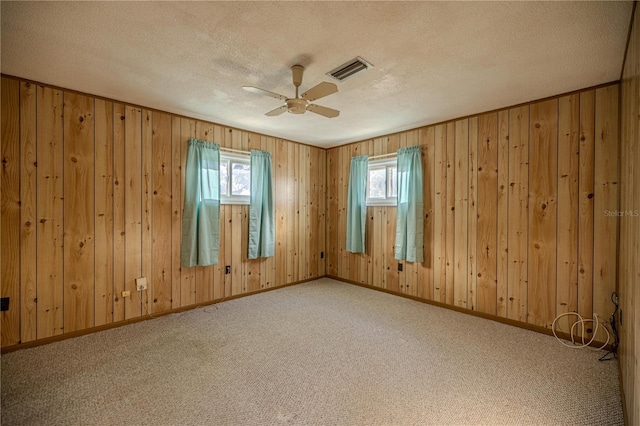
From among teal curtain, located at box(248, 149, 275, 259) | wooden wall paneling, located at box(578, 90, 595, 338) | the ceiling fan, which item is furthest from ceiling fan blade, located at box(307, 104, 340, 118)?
wooden wall paneling, located at box(578, 90, 595, 338)

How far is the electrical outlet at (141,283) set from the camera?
3.25 metres

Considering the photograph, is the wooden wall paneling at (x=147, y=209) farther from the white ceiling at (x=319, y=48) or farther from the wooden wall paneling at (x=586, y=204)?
the wooden wall paneling at (x=586, y=204)

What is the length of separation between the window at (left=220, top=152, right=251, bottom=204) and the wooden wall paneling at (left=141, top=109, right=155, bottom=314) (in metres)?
0.89

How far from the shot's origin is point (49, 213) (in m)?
2.73

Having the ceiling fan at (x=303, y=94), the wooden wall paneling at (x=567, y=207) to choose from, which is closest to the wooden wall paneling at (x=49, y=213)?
the ceiling fan at (x=303, y=94)

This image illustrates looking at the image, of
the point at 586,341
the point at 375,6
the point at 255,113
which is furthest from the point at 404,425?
the point at 255,113

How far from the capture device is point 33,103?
264cm

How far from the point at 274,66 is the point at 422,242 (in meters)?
2.87

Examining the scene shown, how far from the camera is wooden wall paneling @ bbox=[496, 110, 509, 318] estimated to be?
324 centimetres

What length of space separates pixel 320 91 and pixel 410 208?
7.57 ft

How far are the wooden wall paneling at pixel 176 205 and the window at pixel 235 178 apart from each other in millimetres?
566

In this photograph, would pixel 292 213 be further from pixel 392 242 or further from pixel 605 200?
pixel 605 200

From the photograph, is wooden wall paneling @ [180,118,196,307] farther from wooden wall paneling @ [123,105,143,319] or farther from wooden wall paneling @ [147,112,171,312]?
wooden wall paneling @ [123,105,143,319]

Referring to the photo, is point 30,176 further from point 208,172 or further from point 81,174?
point 208,172
